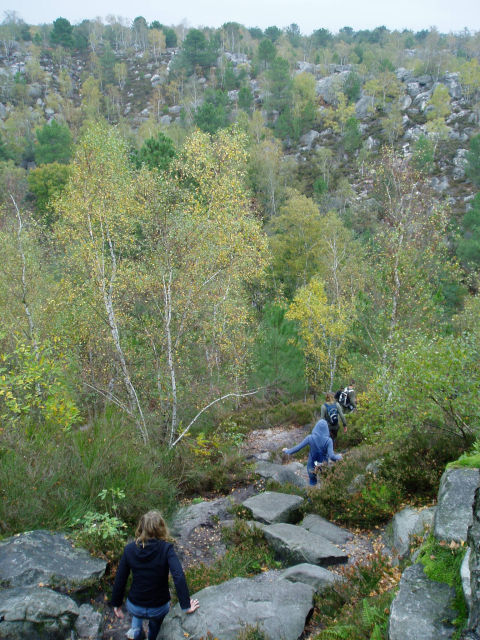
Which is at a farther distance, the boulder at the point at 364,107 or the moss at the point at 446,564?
the boulder at the point at 364,107

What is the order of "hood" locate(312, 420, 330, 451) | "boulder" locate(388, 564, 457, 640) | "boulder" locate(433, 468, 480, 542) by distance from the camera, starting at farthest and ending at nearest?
"hood" locate(312, 420, 330, 451) < "boulder" locate(433, 468, 480, 542) < "boulder" locate(388, 564, 457, 640)

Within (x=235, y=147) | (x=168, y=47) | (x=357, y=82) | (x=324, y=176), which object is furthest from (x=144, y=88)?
(x=235, y=147)

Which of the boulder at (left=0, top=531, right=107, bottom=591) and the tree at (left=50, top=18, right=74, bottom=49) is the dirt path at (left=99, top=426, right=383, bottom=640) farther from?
the tree at (left=50, top=18, right=74, bottom=49)

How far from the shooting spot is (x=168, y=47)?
133375 mm

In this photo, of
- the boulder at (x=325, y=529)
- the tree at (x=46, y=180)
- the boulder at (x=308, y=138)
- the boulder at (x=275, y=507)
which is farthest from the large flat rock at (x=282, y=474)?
the boulder at (x=308, y=138)

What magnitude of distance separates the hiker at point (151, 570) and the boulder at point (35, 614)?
811 millimetres

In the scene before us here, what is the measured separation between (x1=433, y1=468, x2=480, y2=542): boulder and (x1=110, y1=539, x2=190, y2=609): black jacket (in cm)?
257

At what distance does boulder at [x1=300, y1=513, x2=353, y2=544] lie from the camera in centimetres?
675

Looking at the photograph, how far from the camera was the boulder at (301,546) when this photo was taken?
6016 millimetres

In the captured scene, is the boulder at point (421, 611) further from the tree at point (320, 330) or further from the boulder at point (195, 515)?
the tree at point (320, 330)

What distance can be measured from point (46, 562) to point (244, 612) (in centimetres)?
250

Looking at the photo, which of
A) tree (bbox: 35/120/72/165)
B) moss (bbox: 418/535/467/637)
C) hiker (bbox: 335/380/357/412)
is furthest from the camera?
tree (bbox: 35/120/72/165)

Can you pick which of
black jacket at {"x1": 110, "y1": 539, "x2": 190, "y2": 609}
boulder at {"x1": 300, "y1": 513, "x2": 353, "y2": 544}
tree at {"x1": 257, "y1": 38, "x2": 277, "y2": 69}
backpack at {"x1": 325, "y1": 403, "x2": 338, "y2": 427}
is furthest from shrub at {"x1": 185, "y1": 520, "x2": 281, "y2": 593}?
tree at {"x1": 257, "y1": 38, "x2": 277, "y2": 69}

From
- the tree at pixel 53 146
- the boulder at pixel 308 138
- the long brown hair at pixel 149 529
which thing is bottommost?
the long brown hair at pixel 149 529
